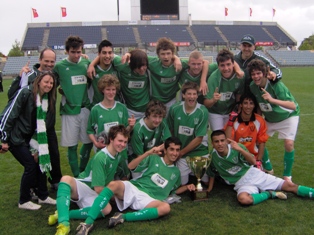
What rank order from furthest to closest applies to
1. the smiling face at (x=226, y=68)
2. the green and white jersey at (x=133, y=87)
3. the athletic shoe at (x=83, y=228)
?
1. the green and white jersey at (x=133, y=87)
2. the smiling face at (x=226, y=68)
3. the athletic shoe at (x=83, y=228)

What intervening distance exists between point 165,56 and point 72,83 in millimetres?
1183

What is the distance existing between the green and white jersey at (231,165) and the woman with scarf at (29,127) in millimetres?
1854

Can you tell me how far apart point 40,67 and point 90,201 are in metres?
1.62

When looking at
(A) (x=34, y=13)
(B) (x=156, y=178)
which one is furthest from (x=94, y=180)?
(A) (x=34, y=13)

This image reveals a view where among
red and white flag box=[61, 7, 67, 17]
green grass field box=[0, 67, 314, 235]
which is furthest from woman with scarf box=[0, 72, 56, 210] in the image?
red and white flag box=[61, 7, 67, 17]

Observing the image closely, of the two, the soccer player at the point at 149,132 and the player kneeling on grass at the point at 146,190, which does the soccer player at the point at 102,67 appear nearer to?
the soccer player at the point at 149,132

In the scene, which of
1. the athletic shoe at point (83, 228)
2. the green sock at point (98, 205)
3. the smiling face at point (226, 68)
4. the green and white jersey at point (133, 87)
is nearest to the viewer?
the athletic shoe at point (83, 228)

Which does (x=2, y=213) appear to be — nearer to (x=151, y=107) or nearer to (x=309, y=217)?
(x=151, y=107)

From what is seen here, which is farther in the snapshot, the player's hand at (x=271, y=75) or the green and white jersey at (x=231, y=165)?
the player's hand at (x=271, y=75)

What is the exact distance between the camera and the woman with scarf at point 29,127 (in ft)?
10.5

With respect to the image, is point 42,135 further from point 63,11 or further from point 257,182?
point 63,11

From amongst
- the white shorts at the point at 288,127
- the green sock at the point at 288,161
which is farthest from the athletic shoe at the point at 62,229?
the white shorts at the point at 288,127

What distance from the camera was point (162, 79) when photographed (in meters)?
4.20

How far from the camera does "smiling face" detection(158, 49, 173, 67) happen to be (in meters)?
4.01
